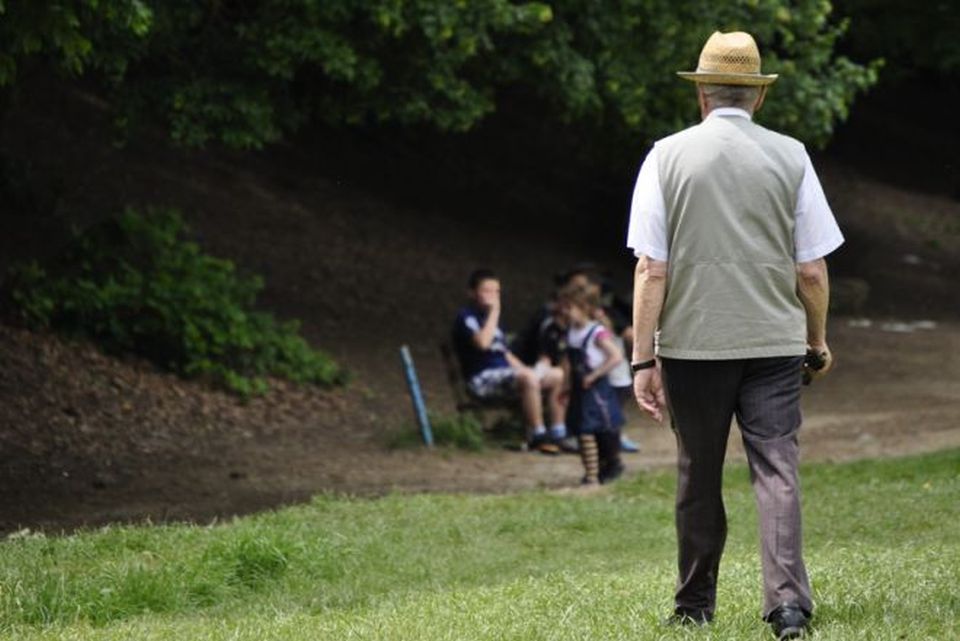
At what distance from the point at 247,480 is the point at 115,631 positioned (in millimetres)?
6549

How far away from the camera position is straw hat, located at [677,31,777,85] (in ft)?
19.4

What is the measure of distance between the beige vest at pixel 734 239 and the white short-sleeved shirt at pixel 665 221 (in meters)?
0.03

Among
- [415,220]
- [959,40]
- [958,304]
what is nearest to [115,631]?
[415,220]

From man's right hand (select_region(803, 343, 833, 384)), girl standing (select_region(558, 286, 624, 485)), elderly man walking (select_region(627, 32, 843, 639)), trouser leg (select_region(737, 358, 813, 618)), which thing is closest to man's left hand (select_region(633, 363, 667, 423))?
elderly man walking (select_region(627, 32, 843, 639))

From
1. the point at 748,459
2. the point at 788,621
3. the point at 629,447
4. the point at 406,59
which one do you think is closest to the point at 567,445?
the point at 629,447

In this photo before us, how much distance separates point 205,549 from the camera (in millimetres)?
8539

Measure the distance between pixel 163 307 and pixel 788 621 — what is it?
1184cm

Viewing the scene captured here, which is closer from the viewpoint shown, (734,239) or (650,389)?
(734,239)

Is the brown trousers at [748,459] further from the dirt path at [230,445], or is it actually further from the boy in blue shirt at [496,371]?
the boy in blue shirt at [496,371]

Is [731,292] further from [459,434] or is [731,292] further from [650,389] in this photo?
[459,434]

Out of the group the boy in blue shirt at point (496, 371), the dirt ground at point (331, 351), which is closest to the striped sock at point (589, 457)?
the dirt ground at point (331, 351)

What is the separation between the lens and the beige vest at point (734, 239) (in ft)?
19.2

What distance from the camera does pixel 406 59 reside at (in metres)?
15.9

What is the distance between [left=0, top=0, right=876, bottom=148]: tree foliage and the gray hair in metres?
7.31
